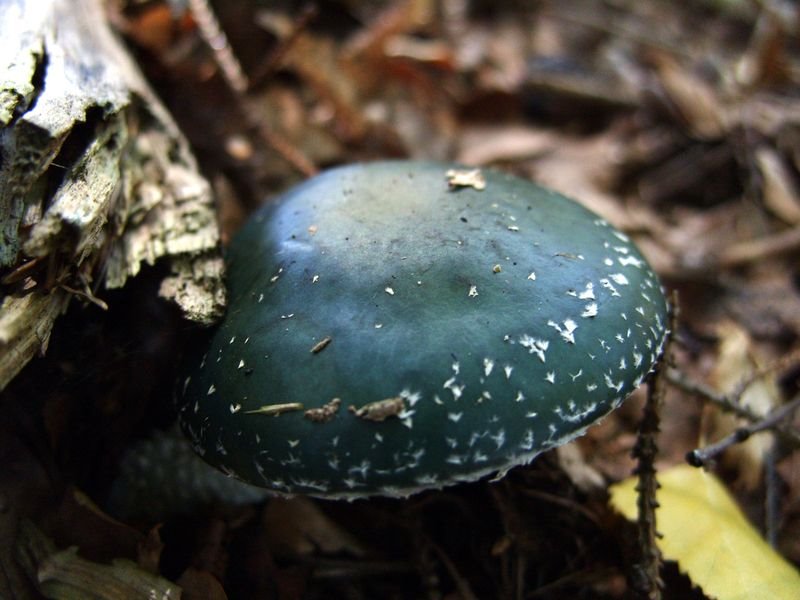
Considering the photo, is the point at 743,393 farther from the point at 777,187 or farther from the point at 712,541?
the point at 777,187

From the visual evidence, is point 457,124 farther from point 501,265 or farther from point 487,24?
point 501,265

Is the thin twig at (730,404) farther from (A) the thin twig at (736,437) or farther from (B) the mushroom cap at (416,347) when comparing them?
(B) the mushroom cap at (416,347)

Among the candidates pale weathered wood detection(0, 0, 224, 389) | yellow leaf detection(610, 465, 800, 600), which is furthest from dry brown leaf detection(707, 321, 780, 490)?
pale weathered wood detection(0, 0, 224, 389)

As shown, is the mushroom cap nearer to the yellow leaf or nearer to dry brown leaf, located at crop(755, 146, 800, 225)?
the yellow leaf

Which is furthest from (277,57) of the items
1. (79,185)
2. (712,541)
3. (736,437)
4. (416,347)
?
(712,541)

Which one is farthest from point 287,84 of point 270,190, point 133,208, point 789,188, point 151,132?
point 789,188

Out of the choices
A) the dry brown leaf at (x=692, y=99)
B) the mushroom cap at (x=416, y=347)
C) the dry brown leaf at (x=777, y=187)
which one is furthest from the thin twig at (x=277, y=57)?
the dry brown leaf at (x=777, y=187)
